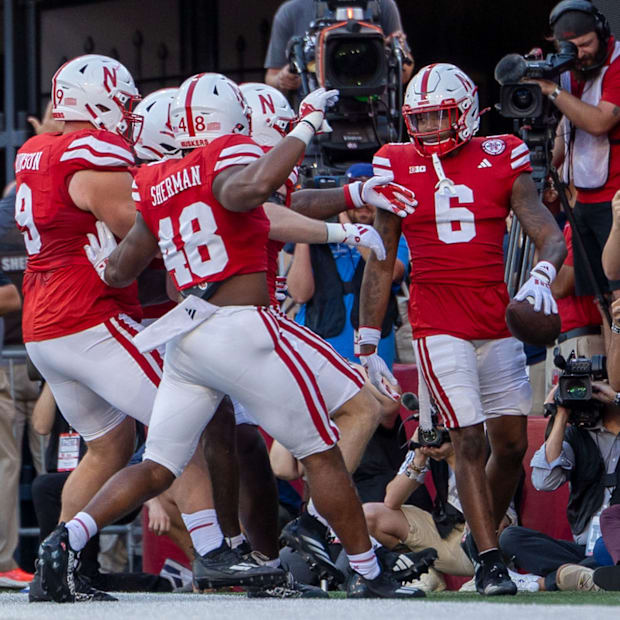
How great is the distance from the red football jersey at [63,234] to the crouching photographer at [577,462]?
187cm

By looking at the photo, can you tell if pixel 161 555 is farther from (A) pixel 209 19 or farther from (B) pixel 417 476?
(A) pixel 209 19

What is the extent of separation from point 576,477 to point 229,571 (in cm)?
189

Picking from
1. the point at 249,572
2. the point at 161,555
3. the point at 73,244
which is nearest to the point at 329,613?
the point at 249,572

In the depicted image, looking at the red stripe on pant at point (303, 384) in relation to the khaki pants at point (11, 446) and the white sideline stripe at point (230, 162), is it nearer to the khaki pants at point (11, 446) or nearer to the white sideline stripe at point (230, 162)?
the white sideline stripe at point (230, 162)

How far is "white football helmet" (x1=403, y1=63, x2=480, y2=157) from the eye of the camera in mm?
5824

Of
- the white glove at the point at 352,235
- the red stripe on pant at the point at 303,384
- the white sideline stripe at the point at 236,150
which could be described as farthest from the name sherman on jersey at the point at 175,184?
the white glove at the point at 352,235

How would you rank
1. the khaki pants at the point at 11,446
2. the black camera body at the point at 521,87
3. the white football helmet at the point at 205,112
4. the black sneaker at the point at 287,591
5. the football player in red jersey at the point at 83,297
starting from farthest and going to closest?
1. the khaki pants at the point at 11,446
2. the black camera body at the point at 521,87
3. the football player in red jersey at the point at 83,297
4. the black sneaker at the point at 287,591
5. the white football helmet at the point at 205,112

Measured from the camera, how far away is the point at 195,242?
16.3 ft

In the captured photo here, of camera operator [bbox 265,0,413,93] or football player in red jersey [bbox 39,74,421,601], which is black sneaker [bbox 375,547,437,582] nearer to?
football player in red jersey [bbox 39,74,421,601]

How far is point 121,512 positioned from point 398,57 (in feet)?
9.95

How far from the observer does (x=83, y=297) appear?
557cm

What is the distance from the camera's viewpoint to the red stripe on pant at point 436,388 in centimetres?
564

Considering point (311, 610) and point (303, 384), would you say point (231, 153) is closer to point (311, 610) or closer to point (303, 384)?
point (303, 384)

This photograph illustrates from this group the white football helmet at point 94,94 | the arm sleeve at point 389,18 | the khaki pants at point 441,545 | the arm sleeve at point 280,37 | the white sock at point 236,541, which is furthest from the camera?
the arm sleeve at point 280,37
